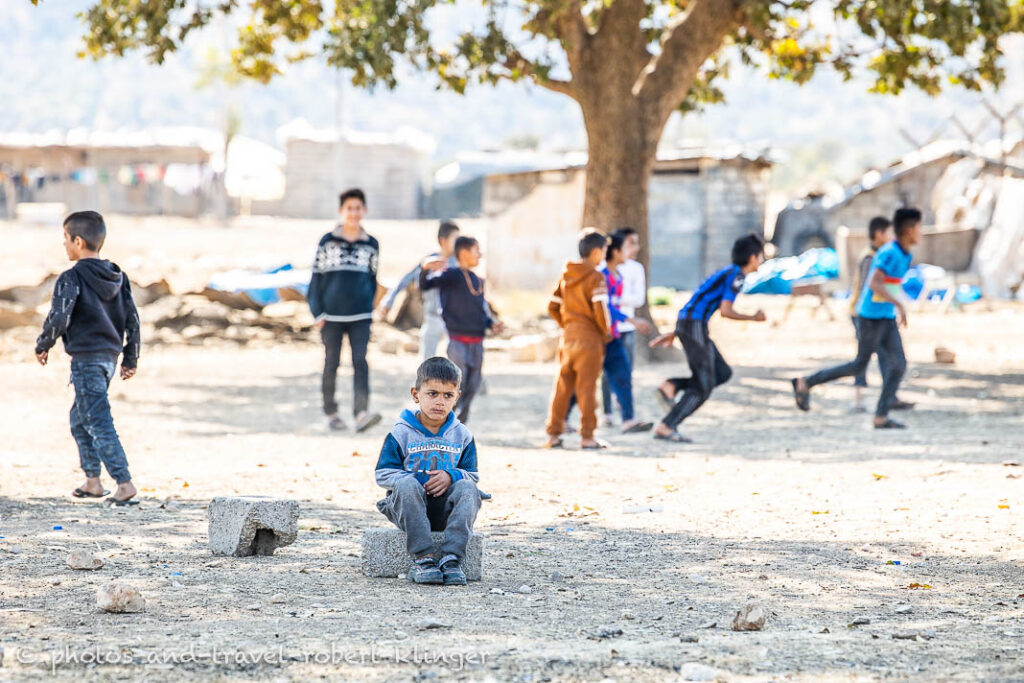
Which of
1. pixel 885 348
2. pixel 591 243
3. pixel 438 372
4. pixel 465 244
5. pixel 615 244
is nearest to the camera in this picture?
pixel 438 372

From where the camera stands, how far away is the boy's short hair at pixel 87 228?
6.82m

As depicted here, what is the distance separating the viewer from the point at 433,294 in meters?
10.9

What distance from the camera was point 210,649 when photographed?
411 centimetres

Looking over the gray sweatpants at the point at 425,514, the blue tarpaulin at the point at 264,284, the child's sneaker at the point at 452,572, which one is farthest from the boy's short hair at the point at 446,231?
the blue tarpaulin at the point at 264,284

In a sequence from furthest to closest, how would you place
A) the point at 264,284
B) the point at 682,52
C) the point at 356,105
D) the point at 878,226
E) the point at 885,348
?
the point at 356,105 < the point at 264,284 < the point at 682,52 < the point at 878,226 < the point at 885,348

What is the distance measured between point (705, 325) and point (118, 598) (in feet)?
18.7

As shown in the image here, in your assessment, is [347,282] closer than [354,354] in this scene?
A: Yes

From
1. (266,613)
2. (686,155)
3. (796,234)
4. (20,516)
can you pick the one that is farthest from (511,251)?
(266,613)

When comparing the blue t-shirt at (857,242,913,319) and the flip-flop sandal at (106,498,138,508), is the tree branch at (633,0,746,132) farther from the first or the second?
the flip-flop sandal at (106,498,138,508)

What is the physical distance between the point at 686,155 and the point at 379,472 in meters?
21.2

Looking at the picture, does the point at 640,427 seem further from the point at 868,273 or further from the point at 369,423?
the point at 868,273

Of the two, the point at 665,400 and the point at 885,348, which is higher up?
the point at 885,348

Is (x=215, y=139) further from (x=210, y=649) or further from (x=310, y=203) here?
(x=210, y=649)

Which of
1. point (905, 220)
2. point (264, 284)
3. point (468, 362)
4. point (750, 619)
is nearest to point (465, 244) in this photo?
point (468, 362)
